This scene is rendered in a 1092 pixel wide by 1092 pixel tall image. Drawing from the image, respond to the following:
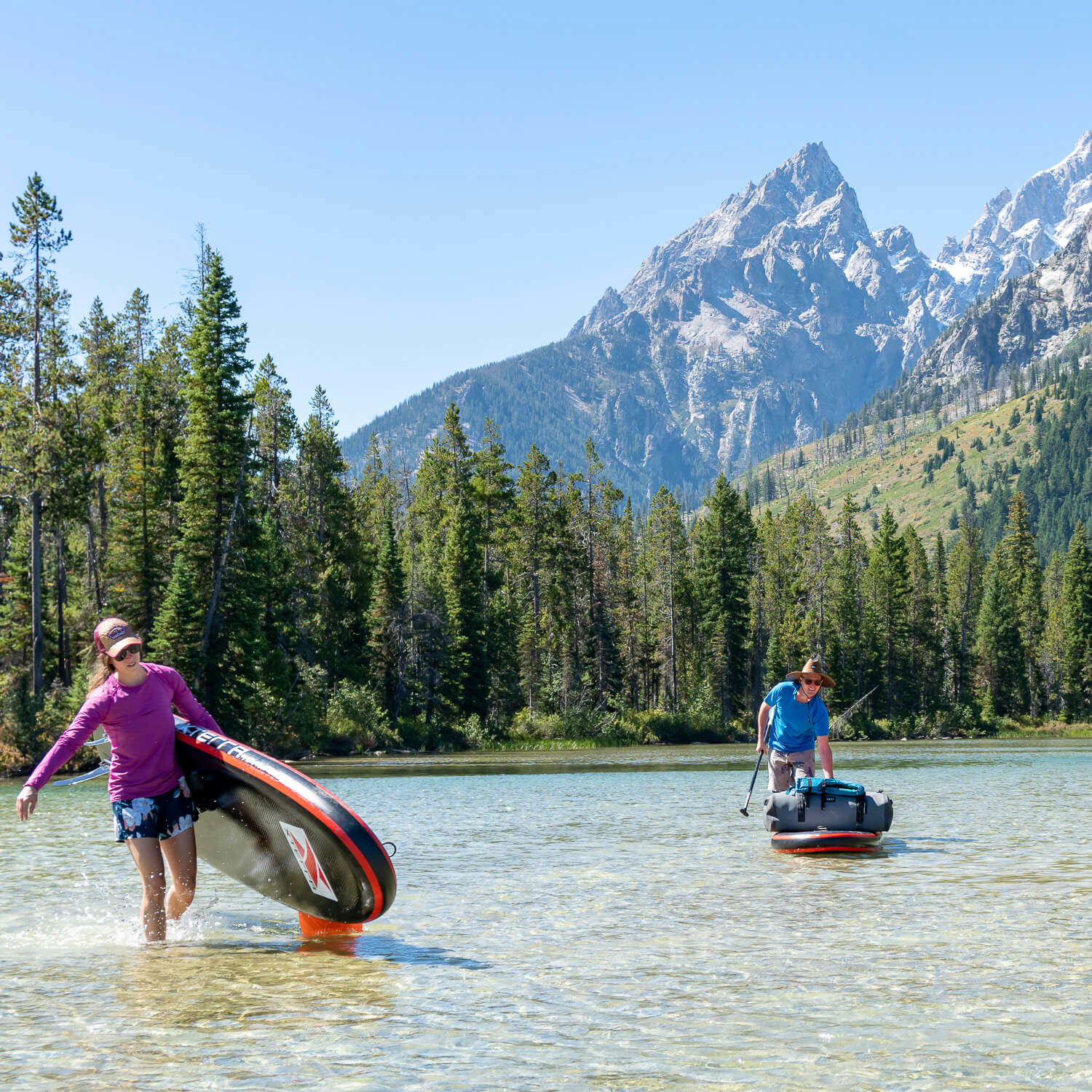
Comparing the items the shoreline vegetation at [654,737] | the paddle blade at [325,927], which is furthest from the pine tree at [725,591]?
the paddle blade at [325,927]

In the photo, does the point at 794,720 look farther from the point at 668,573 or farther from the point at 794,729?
the point at 668,573

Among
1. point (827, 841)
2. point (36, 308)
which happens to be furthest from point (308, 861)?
point (36, 308)

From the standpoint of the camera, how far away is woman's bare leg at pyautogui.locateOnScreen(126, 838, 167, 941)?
9094 millimetres

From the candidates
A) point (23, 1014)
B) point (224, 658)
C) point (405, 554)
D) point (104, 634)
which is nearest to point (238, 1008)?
point (23, 1014)

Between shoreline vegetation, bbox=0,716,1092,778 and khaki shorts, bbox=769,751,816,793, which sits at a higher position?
khaki shorts, bbox=769,751,816,793

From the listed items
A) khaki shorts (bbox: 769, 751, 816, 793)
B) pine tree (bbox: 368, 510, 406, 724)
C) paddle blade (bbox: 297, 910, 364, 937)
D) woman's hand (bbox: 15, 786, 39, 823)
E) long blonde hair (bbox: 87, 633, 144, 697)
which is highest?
pine tree (bbox: 368, 510, 406, 724)

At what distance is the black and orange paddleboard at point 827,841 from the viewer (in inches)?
567

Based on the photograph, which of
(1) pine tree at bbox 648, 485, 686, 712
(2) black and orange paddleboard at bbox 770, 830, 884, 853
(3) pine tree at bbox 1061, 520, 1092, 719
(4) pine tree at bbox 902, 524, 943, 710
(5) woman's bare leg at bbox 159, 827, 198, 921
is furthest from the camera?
(3) pine tree at bbox 1061, 520, 1092, 719

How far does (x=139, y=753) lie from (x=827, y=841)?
8808 millimetres

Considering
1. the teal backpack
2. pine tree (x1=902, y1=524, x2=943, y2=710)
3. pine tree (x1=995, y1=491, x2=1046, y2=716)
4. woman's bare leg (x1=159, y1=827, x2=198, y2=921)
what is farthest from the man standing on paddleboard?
pine tree (x1=995, y1=491, x2=1046, y2=716)

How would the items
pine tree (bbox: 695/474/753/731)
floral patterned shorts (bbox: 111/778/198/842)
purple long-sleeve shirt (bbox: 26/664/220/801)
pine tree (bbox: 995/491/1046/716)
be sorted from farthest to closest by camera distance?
1. pine tree (bbox: 995/491/1046/716)
2. pine tree (bbox: 695/474/753/731)
3. floral patterned shorts (bbox: 111/778/198/842)
4. purple long-sleeve shirt (bbox: 26/664/220/801)

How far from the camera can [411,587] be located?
2456 inches

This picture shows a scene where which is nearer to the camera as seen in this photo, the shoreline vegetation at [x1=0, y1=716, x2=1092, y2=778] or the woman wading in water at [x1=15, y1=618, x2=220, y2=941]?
the woman wading in water at [x1=15, y1=618, x2=220, y2=941]

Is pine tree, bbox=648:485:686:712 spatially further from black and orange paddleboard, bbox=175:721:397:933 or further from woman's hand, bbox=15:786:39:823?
woman's hand, bbox=15:786:39:823
